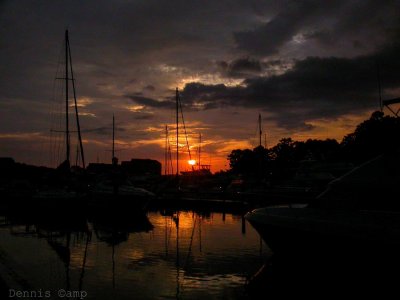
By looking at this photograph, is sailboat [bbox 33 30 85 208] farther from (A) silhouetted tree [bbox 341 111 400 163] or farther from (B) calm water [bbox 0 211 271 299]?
(A) silhouetted tree [bbox 341 111 400 163]

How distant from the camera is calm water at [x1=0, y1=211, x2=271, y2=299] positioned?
12.1m

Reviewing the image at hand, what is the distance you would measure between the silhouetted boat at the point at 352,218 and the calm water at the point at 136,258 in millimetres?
2261

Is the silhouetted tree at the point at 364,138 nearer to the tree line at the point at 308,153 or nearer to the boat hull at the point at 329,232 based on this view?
the tree line at the point at 308,153

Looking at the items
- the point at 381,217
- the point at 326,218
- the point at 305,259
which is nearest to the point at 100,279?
the point at 305,259

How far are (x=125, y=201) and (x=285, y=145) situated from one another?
2713 inches

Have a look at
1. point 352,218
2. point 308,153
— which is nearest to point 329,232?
point 352,218

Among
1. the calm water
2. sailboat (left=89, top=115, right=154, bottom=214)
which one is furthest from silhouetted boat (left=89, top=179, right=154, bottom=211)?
the calm water

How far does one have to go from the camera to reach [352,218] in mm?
11039

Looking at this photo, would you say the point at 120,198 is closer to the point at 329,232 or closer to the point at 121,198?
the point at 121,198

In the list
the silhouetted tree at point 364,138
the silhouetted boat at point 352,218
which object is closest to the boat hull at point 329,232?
the silhouetted boat at point 352,218

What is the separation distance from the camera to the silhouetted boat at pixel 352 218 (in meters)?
10.4

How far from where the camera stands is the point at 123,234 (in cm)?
2302

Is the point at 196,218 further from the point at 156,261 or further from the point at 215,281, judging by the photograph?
the point at 215,281

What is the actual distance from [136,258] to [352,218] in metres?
8.68
